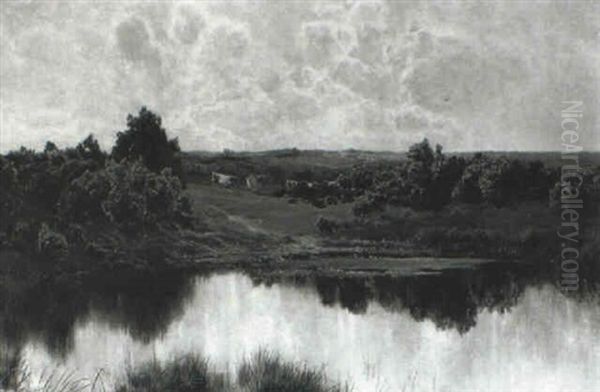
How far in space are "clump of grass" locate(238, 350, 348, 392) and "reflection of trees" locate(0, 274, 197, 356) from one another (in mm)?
1631

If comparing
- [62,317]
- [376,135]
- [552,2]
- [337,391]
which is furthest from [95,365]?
[552,2]

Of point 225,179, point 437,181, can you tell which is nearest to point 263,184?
point 225,179

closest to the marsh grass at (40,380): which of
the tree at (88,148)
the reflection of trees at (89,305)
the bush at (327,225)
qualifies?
the reflection of trees at (89,305)

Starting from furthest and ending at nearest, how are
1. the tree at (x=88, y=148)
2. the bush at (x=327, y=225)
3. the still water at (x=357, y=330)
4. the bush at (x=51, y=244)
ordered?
the tree at (x=88, y=148) → the bush at (x=51, y=244) → the bush at (x=327, y=225) → the still water at (x=357, y=330)

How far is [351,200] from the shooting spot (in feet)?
44.2

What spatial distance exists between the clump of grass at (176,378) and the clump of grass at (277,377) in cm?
33

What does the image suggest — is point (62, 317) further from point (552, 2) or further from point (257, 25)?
point (552, 2)

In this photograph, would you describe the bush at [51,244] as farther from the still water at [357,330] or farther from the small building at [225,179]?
the small building at [225,179]

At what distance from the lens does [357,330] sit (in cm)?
1323

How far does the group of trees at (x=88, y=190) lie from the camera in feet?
44.5

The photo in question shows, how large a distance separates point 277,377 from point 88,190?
160 inches

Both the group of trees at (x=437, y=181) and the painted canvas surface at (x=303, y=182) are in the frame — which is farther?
the group of trees at (x=437, y=181)

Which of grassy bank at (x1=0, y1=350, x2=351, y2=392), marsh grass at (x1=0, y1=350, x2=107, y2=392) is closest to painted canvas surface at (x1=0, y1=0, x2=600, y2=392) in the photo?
marsh grass at (x1=0, y1=350, x2=107, y2=392)

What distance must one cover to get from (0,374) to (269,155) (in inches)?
183
